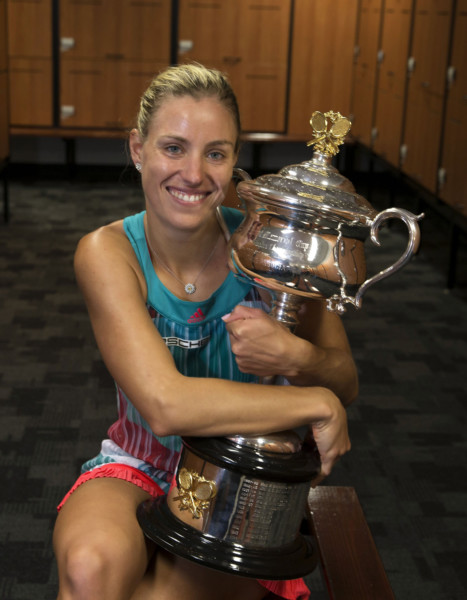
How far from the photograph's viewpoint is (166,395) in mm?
1333

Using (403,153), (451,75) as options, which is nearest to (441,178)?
(451,75)

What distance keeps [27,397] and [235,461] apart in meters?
1.94

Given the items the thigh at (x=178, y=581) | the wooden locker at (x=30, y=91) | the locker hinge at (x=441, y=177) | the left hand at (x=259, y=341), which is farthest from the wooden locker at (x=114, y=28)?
the thigh at (x=178, y=581)

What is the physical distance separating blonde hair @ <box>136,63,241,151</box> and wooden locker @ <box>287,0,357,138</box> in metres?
5.59

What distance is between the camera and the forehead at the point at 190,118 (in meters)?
1.42

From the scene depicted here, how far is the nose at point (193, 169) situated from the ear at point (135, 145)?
0.14 m

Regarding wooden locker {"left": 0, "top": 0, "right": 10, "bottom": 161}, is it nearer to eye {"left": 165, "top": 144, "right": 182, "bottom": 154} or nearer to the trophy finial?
eye {"left": 165, "top": 144, "right": 182, "bottom": 154}

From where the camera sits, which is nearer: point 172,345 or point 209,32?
point 172,345

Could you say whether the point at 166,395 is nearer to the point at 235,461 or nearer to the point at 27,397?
the point at 235,461

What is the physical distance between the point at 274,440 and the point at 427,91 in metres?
4.34

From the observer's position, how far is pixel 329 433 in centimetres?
138

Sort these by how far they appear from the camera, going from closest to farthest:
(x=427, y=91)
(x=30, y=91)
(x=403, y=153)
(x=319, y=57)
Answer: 1. (x=427, y=91)
2. (x=403, y=153)
3. (x=30, y=91)
4. (x=319, y=57)

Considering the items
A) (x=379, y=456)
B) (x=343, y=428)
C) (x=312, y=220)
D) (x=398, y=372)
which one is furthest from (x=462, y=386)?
(x=312, y=220)

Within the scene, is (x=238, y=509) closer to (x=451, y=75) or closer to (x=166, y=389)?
(x=166, y=389)
